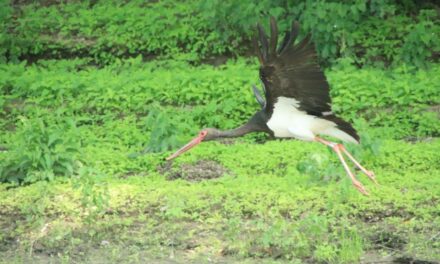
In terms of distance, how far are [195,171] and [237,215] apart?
1.15 meters

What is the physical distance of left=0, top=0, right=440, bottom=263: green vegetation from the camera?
645 centimetres

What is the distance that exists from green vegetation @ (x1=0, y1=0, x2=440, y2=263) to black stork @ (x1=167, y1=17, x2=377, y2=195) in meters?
0.20

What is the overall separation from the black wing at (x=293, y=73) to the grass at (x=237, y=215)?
16.4 inches

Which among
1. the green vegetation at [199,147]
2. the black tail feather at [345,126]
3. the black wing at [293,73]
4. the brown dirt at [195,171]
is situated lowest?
the brown dirt at [195,171]

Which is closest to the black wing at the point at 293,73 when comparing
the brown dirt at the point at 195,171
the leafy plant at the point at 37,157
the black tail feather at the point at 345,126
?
the black tail feather at the point at 345,126

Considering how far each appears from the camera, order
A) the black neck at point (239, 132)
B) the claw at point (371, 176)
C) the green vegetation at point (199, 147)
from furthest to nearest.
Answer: the black neck at point (239, 132) < the claw at point (371, 176) < the green vegetation at point (199, 147)

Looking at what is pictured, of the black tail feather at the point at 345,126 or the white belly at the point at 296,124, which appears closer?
the white belly at the point at 296,124

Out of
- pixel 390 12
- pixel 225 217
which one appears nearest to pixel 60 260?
pixel 225 217

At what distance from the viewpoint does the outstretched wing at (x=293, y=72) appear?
6465 mm

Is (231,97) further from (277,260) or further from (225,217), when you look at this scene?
(277,260)

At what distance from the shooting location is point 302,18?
33.3 feet

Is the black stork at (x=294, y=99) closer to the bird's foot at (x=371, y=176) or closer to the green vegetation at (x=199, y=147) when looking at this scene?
the bird's foot at (x=371, y=176)

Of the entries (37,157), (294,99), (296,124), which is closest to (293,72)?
(294,99)

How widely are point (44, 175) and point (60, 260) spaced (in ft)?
4.41
